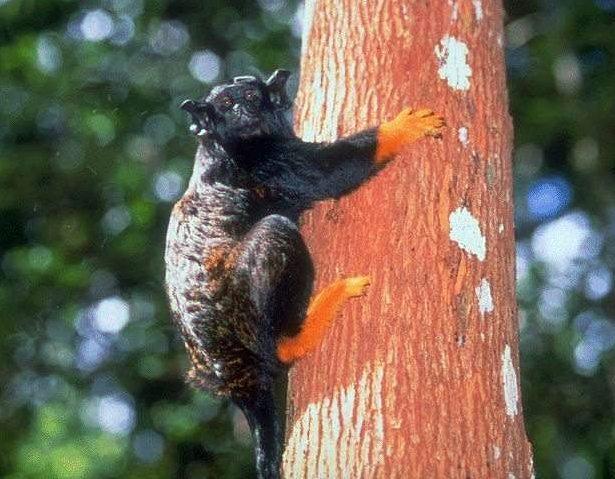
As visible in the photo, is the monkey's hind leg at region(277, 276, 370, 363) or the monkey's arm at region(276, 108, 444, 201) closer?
the monkey's hind leg at region(277, 276, 370, 363)

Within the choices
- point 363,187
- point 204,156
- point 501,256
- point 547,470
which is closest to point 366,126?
point 363,187

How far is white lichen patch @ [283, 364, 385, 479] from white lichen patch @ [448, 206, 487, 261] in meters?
0.53

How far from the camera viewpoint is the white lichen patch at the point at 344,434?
2910 millimetres

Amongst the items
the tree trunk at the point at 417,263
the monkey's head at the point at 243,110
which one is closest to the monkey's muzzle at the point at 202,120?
the monkey's head at the point at 243,110

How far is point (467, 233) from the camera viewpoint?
3188 mm

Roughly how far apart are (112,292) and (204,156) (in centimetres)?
530

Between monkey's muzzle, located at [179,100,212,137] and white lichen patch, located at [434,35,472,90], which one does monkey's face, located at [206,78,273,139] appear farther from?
white lichen patch, located at [434,35,472,90]

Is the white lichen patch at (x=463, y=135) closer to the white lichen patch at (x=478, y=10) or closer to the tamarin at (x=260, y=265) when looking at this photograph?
the tamarin at (x=260, y=265)

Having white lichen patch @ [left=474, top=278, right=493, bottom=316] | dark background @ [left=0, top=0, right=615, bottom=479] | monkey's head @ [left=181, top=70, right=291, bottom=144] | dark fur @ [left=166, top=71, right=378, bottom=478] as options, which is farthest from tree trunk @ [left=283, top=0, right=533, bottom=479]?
dark background @ [left=0, top=0, right=615, bottom=479]

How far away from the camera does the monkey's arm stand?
3365 millimetres

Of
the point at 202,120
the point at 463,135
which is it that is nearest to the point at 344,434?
the point at 463,135

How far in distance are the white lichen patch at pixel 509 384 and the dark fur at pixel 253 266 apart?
87 cm

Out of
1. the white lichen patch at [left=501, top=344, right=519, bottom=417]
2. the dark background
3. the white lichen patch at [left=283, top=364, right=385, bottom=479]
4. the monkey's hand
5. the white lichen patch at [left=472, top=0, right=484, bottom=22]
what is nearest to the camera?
the white lichen patch at [left=283, top=364, right=385, bottom=479]

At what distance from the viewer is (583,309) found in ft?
30.6
